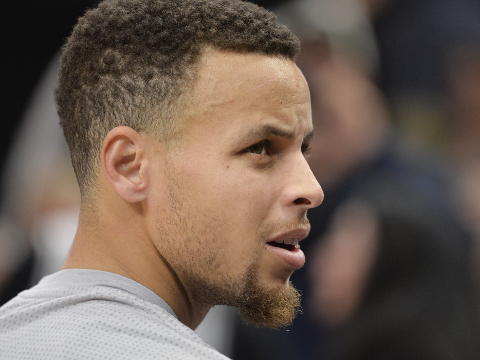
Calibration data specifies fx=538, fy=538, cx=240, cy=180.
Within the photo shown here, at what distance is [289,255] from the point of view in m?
1.41

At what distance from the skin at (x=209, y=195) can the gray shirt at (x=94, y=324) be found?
Answer: 97mm

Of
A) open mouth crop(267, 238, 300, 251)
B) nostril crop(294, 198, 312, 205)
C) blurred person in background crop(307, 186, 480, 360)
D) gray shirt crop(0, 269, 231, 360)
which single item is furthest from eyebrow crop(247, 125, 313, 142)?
blurred person in background crop(307, 186, 480, 360)

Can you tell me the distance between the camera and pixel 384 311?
255cm

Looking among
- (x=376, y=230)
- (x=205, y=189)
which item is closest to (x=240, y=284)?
(x=205, y=189)

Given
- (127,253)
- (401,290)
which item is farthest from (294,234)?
(401,290)

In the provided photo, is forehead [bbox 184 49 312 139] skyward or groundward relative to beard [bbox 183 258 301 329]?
skyward

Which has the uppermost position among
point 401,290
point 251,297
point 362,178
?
point 251,297

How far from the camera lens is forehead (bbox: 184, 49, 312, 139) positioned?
4.43 ft

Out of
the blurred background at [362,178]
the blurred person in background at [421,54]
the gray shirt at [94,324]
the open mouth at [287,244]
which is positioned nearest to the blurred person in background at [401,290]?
the blurred background at [362,178]

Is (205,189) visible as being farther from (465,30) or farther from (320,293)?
(465,30)

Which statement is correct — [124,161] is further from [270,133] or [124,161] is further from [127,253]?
[270,133]

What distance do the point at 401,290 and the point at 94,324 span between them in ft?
5.96

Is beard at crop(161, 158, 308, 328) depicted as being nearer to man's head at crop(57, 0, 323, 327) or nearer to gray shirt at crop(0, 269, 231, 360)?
man's head at crop(57, 0, 323, 327)

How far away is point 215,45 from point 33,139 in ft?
8.35
